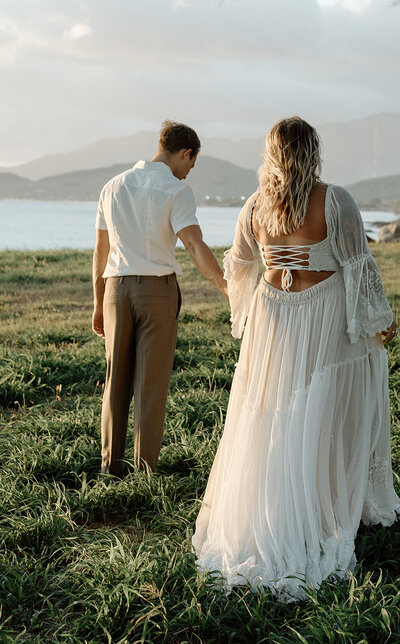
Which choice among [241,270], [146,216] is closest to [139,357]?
[146,216]

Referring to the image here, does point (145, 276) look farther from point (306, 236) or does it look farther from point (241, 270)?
point (306, 236)

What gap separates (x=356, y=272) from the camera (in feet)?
11.3

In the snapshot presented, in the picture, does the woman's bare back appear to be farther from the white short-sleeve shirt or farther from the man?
the white short-sleeve shirt

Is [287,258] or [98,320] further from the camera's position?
[98,320]

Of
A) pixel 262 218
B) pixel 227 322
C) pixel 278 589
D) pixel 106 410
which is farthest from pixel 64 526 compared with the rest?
pixel 227 322

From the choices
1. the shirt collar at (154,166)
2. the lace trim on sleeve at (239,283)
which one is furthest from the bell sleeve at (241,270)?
the shirt collar at (154,166)

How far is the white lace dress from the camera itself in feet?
11.2

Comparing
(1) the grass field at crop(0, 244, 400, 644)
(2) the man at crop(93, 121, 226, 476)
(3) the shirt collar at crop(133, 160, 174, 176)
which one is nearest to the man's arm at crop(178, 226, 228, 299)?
(2) the man at crop(93, 121, 226, 476)

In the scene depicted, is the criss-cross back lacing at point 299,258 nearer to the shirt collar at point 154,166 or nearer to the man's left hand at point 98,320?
the shirt collar at point 154,166

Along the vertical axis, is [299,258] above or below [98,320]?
above

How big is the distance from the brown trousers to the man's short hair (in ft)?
2.64

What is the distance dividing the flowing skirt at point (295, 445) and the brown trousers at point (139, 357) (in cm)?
82

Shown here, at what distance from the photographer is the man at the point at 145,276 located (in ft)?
13.9

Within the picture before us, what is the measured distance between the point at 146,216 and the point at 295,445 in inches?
65.8
